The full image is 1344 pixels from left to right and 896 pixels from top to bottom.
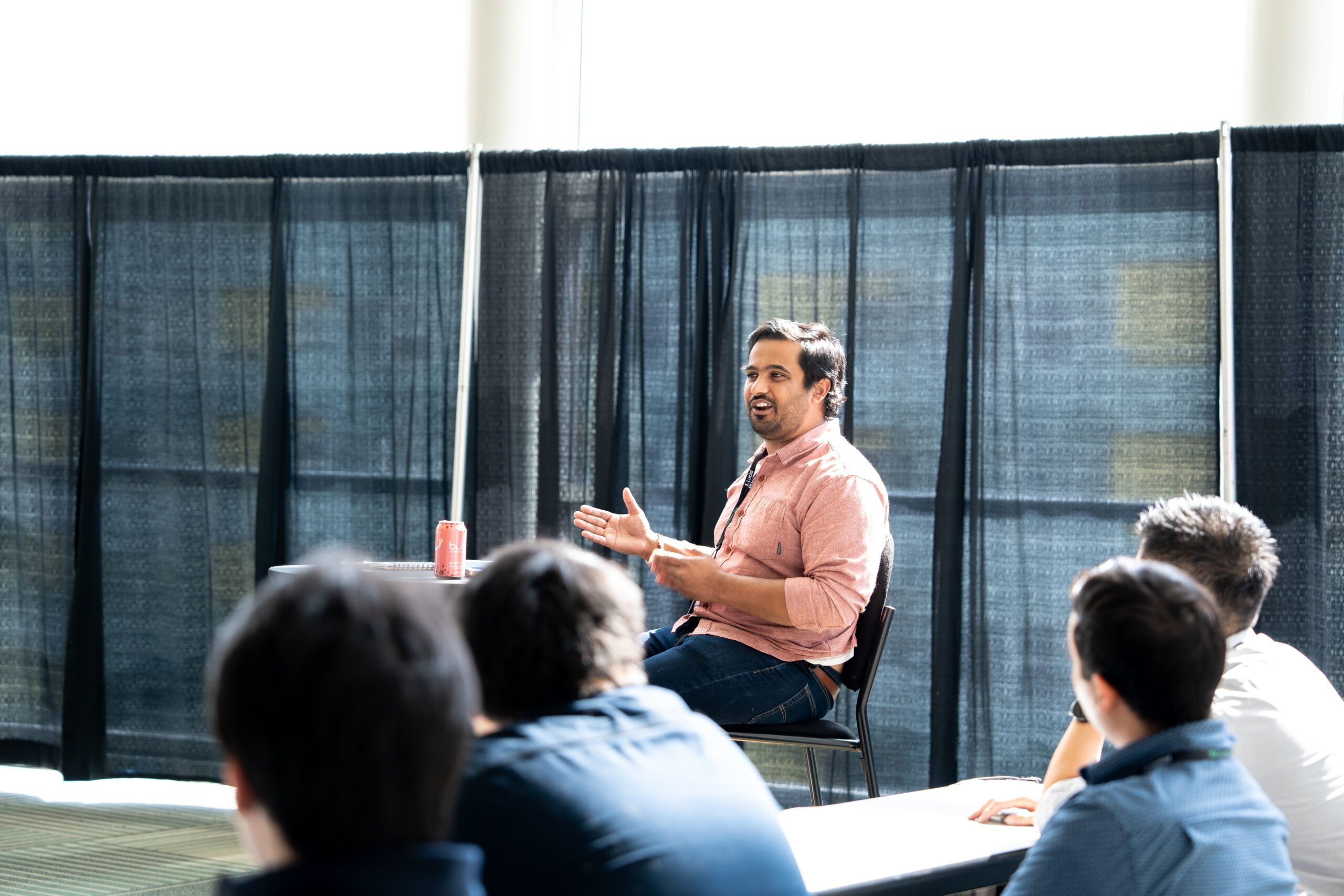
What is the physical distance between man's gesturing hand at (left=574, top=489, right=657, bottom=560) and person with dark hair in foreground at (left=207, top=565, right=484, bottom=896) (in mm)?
2060

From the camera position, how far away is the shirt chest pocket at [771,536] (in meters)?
2.66

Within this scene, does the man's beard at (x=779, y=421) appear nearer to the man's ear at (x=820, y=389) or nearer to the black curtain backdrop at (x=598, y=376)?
the man's ear at (x=820, y=389)

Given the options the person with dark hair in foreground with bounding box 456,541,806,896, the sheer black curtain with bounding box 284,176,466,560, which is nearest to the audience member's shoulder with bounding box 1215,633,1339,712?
the person with dark hair in foreground with bounding box 456,541,806,896

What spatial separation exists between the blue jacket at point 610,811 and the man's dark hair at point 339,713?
277 millimetres

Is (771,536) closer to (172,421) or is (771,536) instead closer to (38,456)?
(172,421)

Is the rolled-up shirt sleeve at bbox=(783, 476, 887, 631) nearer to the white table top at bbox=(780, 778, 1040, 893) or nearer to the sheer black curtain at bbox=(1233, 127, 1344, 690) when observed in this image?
the white table top at bbox=(780, 778, 1040, 893)

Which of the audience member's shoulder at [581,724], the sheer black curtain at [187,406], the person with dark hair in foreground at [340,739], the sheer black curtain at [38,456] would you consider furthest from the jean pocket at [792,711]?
the sheer black curtain at [38,456]

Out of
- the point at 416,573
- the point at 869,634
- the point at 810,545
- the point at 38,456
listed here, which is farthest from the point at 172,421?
the point at 869,634

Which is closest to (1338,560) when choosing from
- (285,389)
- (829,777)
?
(829,777)

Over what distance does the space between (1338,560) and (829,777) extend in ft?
4.59

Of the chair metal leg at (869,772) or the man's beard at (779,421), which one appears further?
the man's beard at (779,421)

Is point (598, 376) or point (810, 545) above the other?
point (598, 376)

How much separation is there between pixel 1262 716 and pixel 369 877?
4.10 ft

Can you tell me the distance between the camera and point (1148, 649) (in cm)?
114
